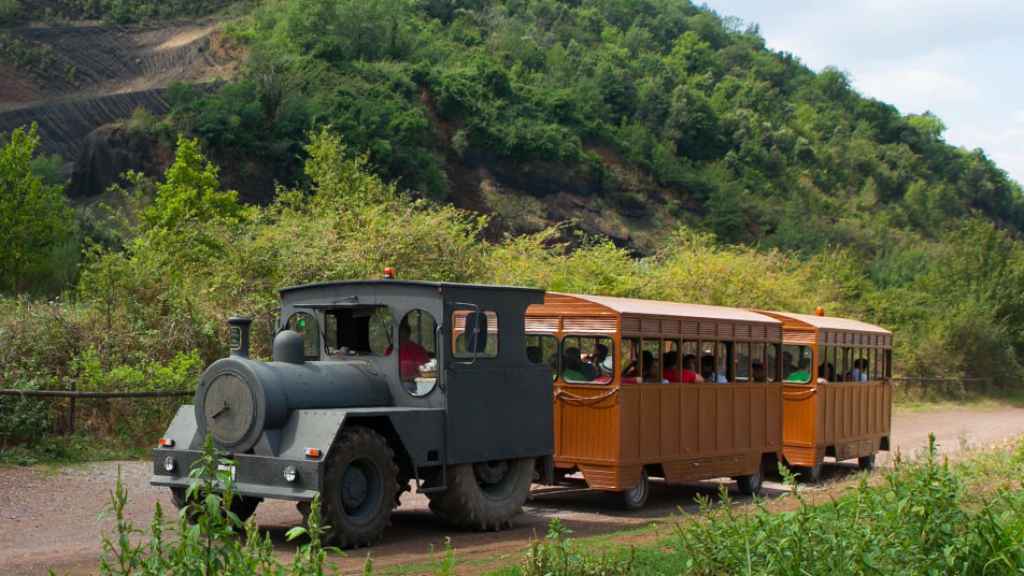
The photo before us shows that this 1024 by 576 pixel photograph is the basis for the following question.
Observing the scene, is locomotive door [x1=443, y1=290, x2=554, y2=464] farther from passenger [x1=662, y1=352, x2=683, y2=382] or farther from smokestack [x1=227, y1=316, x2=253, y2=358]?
passenger [x1=662, y1=352, x2=683, y2=382]

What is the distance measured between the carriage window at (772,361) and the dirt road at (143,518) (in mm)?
1850

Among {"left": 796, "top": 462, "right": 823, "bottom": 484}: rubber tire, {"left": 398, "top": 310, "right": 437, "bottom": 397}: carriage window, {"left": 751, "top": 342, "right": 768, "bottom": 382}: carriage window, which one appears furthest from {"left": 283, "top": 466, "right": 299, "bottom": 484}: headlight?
{"left": 796, "top": 462, "right": 823, "bottom": 484}: rubber tire

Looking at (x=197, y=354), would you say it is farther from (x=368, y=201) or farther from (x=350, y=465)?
(x=368, y=201)

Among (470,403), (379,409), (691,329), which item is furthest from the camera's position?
(691,329)

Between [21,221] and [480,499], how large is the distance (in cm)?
2916

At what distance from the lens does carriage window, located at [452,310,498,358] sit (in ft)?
41.2

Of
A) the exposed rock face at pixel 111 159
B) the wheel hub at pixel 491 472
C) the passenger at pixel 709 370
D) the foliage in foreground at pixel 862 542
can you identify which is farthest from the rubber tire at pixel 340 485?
the exposed rock face at pixel 111 159

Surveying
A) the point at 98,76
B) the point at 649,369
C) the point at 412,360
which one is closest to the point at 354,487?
the point at 412,360

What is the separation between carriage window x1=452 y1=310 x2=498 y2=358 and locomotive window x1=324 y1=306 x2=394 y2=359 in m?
0.68

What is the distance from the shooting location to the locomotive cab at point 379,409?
11.3 meters

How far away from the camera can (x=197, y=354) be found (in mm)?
19672

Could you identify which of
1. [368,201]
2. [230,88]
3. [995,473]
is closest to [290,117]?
[230,88]

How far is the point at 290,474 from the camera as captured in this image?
36.1 ft

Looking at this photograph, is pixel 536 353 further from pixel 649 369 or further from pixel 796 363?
pixel 796 363
